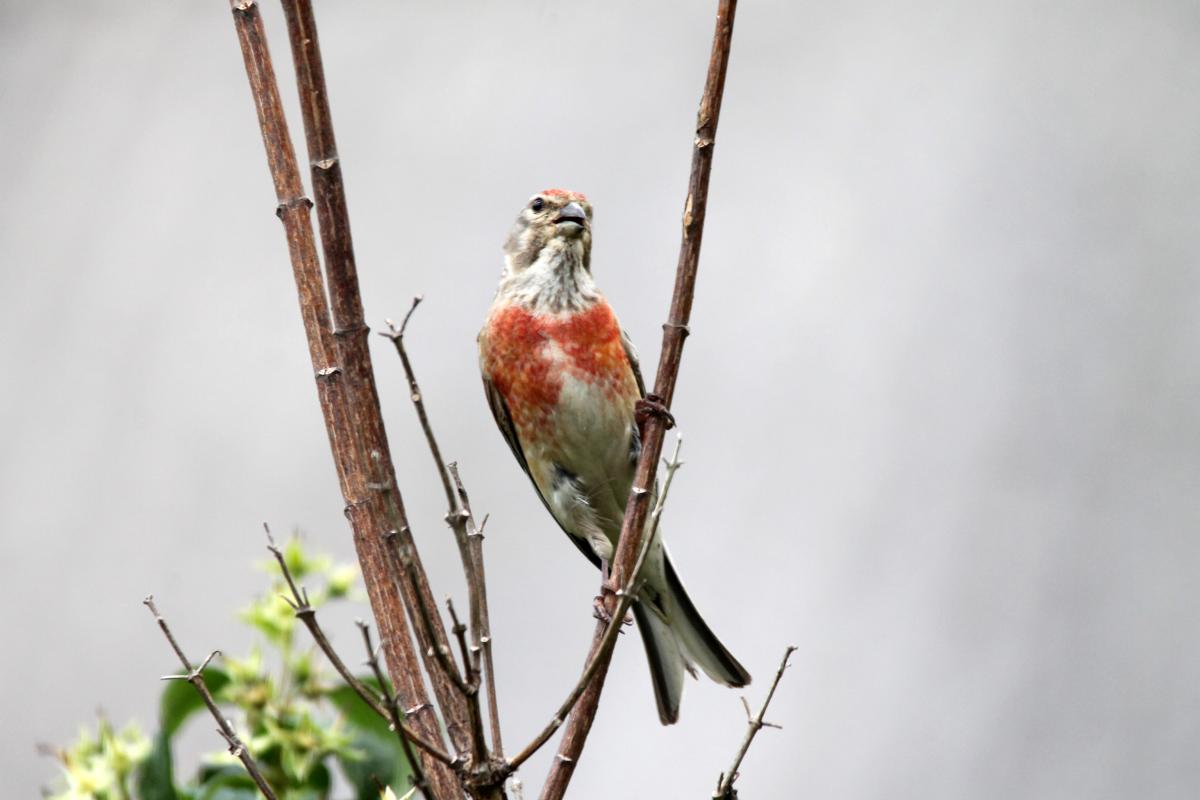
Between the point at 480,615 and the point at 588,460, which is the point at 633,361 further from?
the point at 480,615

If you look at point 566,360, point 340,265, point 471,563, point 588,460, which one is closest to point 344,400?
point 340,265

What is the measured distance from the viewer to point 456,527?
118 cm

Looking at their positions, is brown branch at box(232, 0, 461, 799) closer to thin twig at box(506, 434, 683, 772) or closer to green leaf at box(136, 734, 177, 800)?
thin twig at box(506, 434, 683, 772)

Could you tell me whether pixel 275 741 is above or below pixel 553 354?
below

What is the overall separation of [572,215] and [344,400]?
126 cm

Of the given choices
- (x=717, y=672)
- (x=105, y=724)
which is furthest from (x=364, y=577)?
(x=717, y=672)

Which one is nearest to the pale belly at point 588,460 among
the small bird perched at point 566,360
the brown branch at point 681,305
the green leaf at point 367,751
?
the small bird perched at point 566,360

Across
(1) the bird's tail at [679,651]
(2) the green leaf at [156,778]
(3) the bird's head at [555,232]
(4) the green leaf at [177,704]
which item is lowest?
(2) the green leaf at [156,778]

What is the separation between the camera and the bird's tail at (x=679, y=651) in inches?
92.7

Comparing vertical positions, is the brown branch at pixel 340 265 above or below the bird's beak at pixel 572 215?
below

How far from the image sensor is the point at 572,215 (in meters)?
2.57

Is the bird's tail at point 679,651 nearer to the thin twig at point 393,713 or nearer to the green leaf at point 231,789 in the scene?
the green leaf at point 231,789

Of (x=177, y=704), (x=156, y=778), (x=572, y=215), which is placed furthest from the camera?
(x=572, y=215)

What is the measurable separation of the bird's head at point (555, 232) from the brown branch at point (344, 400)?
1.13 meters
